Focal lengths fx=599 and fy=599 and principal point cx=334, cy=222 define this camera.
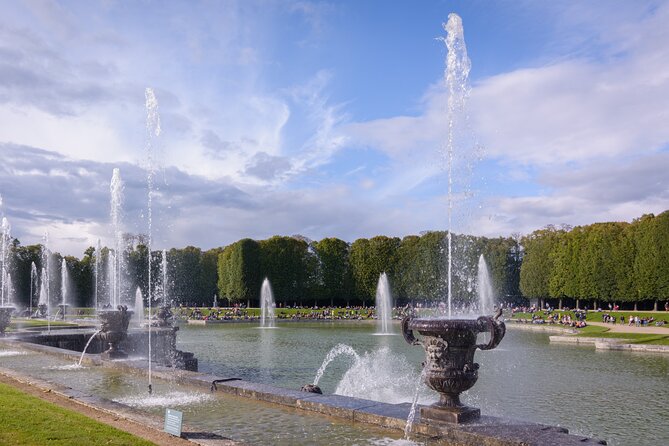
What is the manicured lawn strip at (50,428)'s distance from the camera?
7.43m

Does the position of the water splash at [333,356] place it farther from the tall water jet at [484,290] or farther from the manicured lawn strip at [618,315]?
the manicured lawn strip at [618,315]

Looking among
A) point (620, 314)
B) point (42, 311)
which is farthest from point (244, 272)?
point (620, 314)

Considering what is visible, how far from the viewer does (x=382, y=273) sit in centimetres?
7250

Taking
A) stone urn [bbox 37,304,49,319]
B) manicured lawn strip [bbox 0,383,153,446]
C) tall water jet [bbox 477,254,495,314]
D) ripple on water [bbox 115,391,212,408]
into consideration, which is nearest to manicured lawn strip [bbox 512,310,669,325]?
tall water jet [bbox 477,254,495,314]

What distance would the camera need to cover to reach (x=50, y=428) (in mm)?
8055

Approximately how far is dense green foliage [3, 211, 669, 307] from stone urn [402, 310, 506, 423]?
54.8 meters

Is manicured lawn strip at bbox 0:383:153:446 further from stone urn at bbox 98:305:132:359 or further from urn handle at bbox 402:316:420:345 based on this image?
stone urn at bbox 98:305:132:359

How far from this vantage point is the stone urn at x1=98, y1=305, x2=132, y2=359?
1715cm

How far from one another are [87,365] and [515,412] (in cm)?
1113

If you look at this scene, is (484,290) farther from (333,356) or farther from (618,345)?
(333,356)

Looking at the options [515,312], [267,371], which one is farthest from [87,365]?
[515,312]

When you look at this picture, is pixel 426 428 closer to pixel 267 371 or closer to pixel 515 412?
pixel 515 412

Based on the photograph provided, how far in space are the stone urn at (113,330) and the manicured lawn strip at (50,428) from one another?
7.40 m

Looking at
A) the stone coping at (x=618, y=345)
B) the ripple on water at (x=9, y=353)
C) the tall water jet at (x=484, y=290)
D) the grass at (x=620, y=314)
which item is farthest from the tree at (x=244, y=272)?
the ripple on water at (x=9, y=353)
